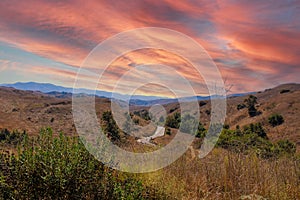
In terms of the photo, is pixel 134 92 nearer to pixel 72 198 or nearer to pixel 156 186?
pixel 156 186

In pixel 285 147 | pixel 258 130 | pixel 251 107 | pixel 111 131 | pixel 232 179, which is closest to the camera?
pixel 232 179

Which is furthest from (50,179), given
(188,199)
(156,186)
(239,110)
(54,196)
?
(239,110)

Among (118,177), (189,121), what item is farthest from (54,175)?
(189,121)

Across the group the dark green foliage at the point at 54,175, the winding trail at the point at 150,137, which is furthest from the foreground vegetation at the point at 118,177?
the winding trail at the point at 150,137

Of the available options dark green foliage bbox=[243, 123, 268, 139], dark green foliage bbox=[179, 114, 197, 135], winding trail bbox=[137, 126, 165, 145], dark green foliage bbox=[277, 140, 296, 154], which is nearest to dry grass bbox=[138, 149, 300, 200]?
winding trail bbox=[137, 126, 165, 145]

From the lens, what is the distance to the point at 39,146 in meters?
4.35

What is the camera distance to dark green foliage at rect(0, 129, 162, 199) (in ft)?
13.2

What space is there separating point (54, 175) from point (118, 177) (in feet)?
5.12

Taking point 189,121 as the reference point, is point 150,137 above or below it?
below

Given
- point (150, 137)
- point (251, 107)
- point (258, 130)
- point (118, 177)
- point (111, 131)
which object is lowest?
point (118, 177)

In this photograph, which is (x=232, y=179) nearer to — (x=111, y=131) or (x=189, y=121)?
(x=111, y=131)

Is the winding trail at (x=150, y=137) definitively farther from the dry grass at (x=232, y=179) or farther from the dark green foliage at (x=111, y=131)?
the dry grass at (x=232, y=179)

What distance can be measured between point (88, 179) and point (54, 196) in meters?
0.55

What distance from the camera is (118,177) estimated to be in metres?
5.29
